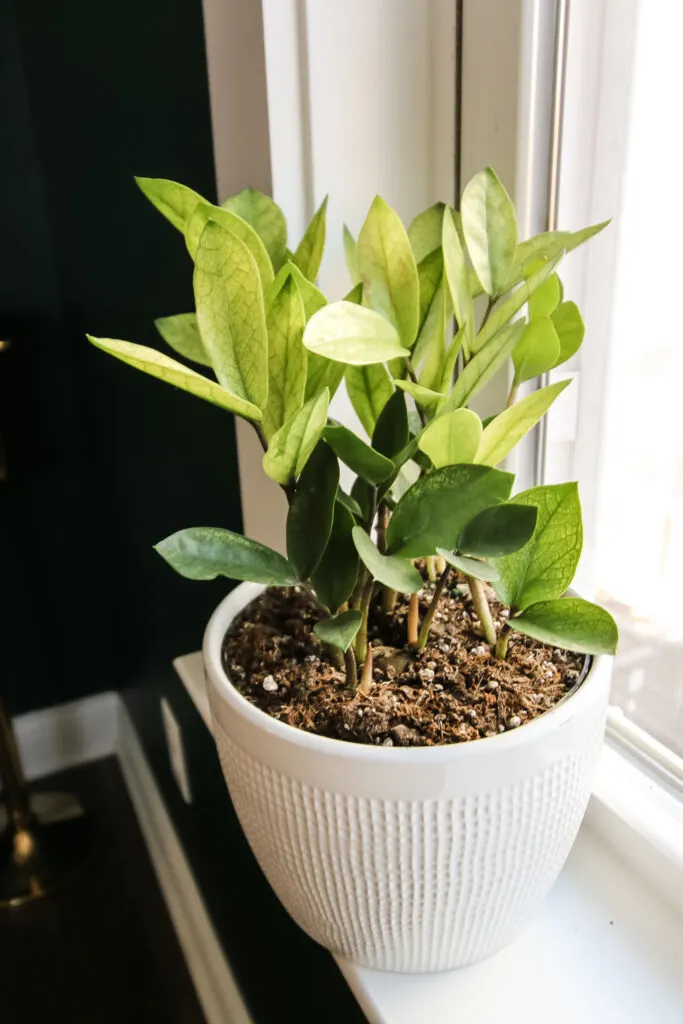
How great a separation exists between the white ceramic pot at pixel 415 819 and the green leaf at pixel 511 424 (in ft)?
0.44

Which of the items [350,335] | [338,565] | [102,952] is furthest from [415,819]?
[102,952]

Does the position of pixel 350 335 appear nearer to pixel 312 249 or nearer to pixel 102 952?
pixel 312 249

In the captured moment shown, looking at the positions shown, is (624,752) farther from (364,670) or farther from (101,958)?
(101,958)

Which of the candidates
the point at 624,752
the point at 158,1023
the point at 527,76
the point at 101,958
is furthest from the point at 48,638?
the point at 527,76

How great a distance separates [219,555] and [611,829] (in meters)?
0.37

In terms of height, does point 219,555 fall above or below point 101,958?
above

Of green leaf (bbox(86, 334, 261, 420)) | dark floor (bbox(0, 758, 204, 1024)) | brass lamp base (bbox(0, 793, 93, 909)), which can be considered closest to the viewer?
green leaf (bbox(86, 334, 261, 420))

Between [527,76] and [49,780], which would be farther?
[49,780]

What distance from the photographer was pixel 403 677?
484 millimetres

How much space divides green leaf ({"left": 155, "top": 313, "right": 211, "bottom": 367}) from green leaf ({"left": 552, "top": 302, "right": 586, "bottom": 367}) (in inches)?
8.7

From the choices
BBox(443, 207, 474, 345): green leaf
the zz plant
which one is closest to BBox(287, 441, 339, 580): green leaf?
the zz plant

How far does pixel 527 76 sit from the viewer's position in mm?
556

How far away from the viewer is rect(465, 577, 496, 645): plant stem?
1.60 ft

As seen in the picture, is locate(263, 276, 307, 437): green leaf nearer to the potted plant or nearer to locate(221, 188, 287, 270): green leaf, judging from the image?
the potted plant
